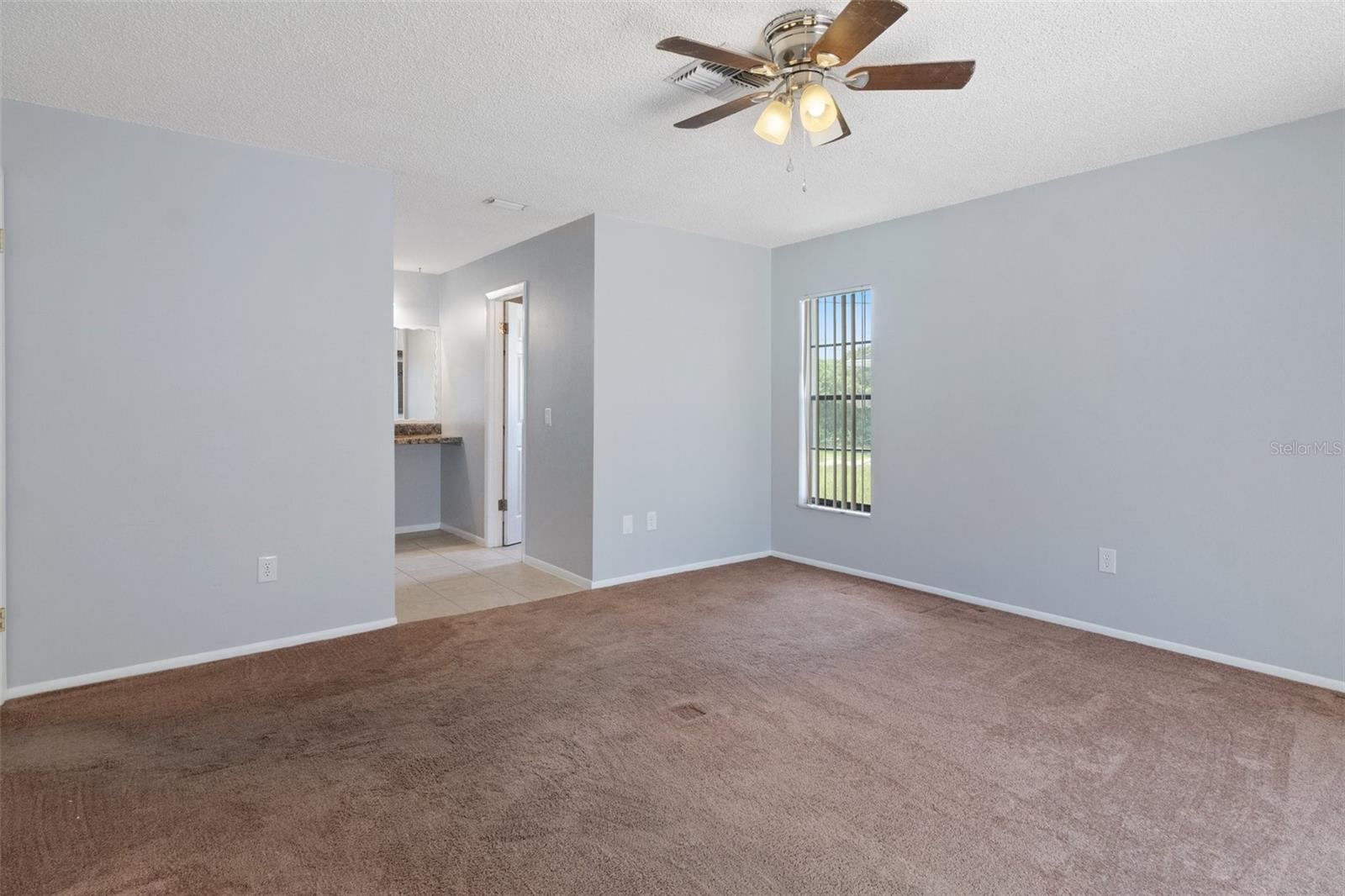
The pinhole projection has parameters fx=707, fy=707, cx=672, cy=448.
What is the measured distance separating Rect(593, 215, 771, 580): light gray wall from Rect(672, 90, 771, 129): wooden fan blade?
6.45 feet

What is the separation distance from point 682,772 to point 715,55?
7.23ft

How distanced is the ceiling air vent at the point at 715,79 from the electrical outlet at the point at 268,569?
2762 millimetres

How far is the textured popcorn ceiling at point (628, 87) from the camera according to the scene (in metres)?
2.21

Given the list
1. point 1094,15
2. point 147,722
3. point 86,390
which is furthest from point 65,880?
point 1094,15

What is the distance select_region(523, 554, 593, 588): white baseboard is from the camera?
460 cm

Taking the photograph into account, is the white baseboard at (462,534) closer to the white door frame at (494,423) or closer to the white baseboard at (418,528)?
the white baseboard at (418,528)

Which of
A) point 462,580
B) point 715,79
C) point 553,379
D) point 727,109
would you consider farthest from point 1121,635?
point 462,580

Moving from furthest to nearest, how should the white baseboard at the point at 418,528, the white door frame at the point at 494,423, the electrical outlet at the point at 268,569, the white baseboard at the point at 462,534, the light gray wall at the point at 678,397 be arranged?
the white baseboard at the point at 418,528, the white baseboard at the point at 462,534, the white door frame at the point at 494,423, the light gray wall at the point at 678,397, the electrical outlet at the point at 268,569

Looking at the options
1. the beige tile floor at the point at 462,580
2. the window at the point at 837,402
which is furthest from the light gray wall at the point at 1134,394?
the beige tile floor at the point at 462,580

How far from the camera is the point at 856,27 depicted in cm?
195

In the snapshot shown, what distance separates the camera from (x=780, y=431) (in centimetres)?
540

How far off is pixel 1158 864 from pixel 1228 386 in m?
2.31

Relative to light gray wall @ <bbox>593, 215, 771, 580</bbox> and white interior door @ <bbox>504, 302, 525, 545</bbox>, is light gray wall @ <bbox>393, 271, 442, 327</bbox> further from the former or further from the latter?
light gray wall @ <bbox>593, 215, 771, 580</bbox>

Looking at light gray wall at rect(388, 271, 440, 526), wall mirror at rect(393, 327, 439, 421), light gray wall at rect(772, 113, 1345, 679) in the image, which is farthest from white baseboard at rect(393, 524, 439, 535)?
light gray wall at rect(772, 113, 1345, 679)
